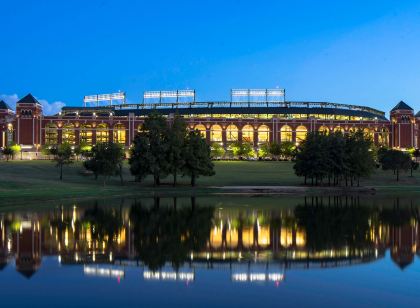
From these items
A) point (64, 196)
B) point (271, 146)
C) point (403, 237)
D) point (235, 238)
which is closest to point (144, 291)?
point (235, 238)

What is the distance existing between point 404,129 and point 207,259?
158958mm

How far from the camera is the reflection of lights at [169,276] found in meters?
20.9

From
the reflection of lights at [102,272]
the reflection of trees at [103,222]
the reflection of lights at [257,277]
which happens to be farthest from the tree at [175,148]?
the reflection of lights at [257,277]

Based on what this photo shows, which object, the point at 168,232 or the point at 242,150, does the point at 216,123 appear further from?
the point at 168,232

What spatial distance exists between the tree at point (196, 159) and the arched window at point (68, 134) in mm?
92149

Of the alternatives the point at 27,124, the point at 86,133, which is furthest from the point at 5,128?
the point at 86,133

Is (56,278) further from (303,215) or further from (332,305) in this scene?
(303,215)

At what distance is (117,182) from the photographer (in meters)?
82.1

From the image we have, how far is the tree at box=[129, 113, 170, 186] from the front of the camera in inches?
2955

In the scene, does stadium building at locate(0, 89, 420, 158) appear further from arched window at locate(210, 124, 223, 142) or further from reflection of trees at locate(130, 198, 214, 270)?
reflection of trees at locate(130, 198, 214, 270)

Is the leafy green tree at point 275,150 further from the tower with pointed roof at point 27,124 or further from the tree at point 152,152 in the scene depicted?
the tree at point 152,152

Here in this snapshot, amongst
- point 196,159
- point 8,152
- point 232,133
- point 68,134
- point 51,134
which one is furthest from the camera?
point 232,133

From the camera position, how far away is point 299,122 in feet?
554

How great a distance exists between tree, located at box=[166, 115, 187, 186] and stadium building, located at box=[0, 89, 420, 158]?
82302mm
